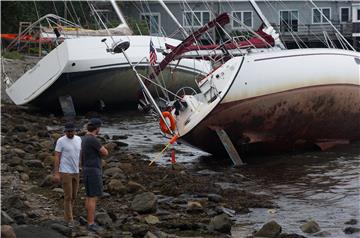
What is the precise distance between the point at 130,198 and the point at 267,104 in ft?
18.4

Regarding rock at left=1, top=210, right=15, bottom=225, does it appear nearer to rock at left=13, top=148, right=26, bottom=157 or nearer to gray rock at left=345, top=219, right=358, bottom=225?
gray rock at left=345, top=219, right=358, bottom=225

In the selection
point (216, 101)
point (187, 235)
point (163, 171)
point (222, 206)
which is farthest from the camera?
point (216, 101)

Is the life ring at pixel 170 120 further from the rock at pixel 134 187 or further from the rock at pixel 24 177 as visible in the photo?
the rock at pixel 24 177

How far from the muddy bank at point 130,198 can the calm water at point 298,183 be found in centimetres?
40

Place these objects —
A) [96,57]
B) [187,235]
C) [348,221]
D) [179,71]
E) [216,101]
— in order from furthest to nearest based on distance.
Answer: [179,71] → [96,57] → [216,101] → [348,221] → [187,235]

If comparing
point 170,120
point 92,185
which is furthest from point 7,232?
point 170,120

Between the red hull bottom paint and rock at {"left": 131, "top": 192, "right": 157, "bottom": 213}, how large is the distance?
5.05 m

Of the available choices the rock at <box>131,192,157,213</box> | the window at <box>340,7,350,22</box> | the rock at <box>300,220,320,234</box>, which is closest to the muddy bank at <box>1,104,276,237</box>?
the rock at <box>131,192,157,213</box>

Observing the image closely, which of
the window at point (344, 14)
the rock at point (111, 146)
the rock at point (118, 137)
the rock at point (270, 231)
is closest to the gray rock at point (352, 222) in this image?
the rock at point (270, 231)

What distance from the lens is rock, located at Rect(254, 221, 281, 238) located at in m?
10.0

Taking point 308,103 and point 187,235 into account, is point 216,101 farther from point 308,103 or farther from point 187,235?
point 187,235

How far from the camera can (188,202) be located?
12.2 meters

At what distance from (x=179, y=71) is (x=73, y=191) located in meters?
18.3

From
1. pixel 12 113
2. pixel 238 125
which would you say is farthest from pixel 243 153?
pixel 12 113
